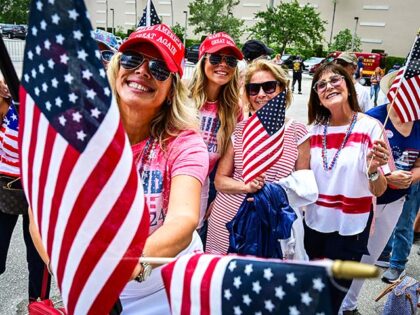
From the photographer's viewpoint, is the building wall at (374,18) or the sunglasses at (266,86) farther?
the building wall at (374,18)

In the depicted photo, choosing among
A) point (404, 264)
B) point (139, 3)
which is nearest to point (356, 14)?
point (139, 3)

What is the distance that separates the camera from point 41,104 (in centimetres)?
124

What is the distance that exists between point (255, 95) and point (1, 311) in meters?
2.70

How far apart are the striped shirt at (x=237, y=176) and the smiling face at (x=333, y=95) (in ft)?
0.83

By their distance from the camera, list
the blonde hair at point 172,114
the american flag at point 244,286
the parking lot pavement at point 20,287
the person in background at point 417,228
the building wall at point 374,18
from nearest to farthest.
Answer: the american flag at point 244,286
the blonde hair at point 172,114
the parking lot pavement at point 20,287
the person in background at point 417,228
the building wall at point 374,18

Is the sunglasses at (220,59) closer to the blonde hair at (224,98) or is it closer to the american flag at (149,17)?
the blonde hair at (224,98)

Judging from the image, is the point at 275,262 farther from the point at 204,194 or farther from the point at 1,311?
the point at 1,311

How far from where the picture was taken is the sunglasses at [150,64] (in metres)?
1.91

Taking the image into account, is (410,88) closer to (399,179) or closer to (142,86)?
(399,179)

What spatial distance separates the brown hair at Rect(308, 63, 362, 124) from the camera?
301 cm

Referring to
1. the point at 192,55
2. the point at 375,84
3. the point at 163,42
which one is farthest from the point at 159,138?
the point at 192,55

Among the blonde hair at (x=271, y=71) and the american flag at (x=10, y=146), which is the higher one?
the blonde hair at (x=271, y=71)

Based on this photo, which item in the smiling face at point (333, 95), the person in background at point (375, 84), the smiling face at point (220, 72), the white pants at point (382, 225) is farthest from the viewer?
the person in background at point (375, 84)

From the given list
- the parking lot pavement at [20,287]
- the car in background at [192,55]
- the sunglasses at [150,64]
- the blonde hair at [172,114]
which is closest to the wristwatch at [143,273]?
the blonde hair at [172,114]
